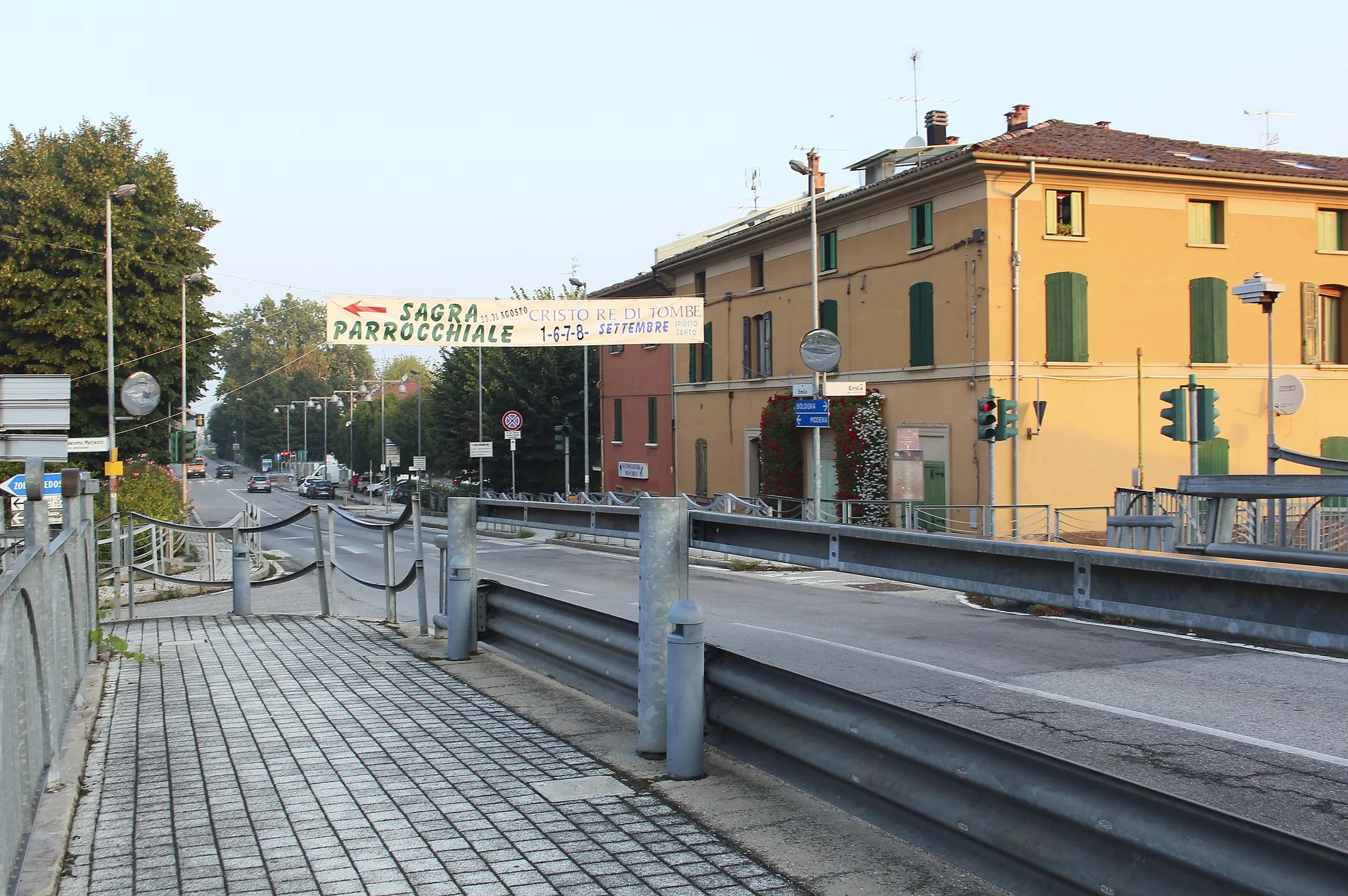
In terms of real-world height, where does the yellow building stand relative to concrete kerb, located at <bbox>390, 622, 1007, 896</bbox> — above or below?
above

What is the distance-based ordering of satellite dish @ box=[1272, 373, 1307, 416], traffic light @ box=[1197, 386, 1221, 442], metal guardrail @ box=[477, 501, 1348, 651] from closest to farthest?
metal guardrail @ box=[477, 501, 1348, 651], traffic light @ box=[1197, 386, 1221, 442], satellite dish @ box=[1272, 373, 1307, 416]

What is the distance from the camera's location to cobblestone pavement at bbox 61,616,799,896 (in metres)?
4.32

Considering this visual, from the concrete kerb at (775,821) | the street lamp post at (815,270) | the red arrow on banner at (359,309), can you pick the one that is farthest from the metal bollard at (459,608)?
the street lamp post at (815,270)

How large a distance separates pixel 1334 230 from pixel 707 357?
1875 centimetres

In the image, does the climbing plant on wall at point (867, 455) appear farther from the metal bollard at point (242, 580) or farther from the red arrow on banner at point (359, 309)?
the metal bollard at point (242, 580)

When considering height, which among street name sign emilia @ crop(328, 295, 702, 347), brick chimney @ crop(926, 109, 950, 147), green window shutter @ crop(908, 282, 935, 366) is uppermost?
brick chimney @ crop(926, 109, 950, 147)

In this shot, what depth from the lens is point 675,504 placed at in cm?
588

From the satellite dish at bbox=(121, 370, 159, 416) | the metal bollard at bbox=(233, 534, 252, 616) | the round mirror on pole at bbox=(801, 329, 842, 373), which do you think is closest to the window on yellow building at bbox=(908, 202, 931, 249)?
the round mirror on pole at bbox=(801, 329, 842, 373)

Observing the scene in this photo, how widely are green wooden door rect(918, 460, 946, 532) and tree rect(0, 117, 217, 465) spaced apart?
25148 millimetres

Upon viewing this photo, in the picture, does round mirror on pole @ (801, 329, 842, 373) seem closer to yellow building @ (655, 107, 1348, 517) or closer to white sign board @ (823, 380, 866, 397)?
white sign board @ (823, 380, 866, 397)

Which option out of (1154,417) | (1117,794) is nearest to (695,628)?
(1117,794)

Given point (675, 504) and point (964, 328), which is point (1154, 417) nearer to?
point (964, 328)

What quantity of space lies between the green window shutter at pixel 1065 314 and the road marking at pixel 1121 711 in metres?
18.3

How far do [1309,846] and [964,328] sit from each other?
25.5 meters
